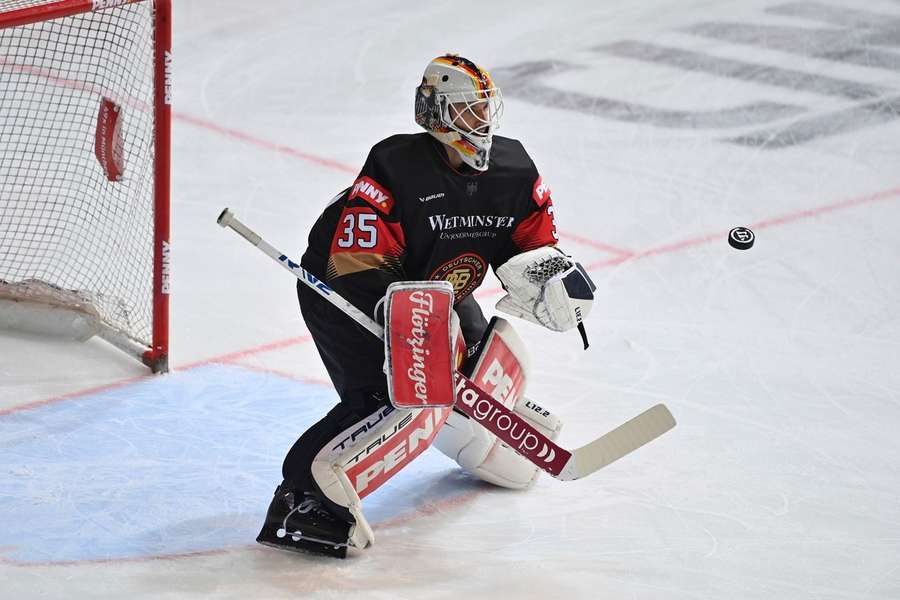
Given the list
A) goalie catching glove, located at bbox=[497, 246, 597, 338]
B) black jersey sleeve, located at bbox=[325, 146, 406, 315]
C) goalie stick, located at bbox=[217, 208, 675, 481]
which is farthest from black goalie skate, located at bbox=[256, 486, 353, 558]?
goalie catching glove, located at bbox=[497, 246, 597, 338]

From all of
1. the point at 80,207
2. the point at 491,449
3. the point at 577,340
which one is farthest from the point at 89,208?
the point at 491,449

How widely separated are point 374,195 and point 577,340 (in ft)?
5.41

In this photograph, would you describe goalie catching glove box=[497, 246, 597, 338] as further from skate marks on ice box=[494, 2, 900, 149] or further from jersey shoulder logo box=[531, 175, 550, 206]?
skate marks on ice box=[494, 2, 900, 149]

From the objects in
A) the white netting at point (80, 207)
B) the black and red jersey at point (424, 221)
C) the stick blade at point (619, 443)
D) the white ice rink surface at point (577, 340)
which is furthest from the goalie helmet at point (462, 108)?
the white netting at point (80, 207)

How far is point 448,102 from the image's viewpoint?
3.28m

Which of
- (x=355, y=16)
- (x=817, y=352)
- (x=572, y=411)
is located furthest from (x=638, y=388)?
(x=355, y=16)

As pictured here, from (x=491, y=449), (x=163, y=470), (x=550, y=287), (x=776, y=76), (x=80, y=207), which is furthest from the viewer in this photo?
(x=776, y=76)

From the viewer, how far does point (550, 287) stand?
132 inches

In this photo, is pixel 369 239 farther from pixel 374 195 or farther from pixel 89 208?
pixel 89 208

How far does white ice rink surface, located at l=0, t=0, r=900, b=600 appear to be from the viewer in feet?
11.1

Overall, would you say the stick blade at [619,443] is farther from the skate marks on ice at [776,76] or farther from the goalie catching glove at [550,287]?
the skate marks on ice at [776,76]

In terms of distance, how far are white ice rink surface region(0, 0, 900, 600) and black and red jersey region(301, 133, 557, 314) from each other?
2.15 feet

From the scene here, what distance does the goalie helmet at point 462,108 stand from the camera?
10.8ft

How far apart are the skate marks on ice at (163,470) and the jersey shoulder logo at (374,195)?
2.71ft
